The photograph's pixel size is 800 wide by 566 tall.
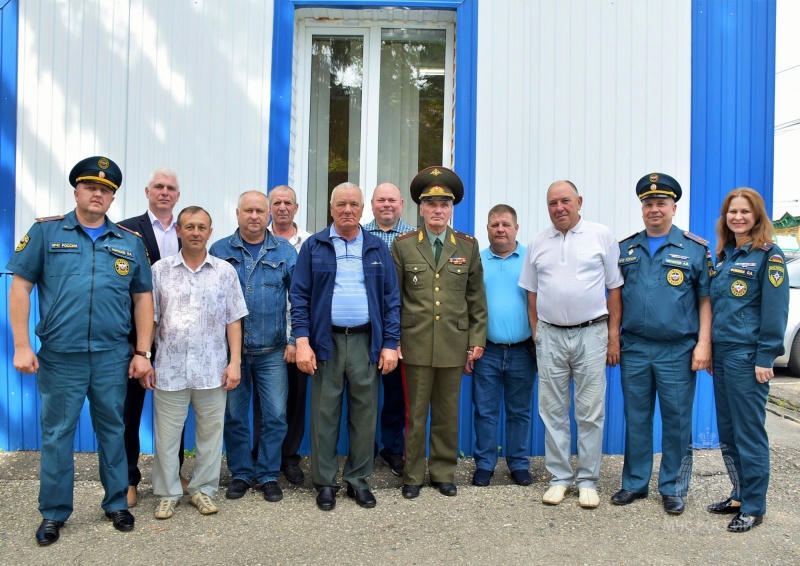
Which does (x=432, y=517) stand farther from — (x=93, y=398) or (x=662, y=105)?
(x=662, y=105)

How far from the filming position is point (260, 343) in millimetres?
3943

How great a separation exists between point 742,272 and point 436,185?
5.99 ft

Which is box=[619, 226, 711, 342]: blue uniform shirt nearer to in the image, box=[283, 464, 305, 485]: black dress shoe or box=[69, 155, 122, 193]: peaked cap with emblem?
box=[283, 464, 305, 485]: black dress shoe

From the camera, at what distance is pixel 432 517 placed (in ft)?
12.4

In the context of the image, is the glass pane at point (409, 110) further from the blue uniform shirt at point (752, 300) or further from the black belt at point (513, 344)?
the blue uniform shirt at point (752, 300)

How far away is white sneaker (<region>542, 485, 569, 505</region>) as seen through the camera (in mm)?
4008

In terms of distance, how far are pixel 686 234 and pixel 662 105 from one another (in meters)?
1.47

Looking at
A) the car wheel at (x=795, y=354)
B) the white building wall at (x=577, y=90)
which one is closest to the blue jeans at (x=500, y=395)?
the white building wall at (x=577, y=90)

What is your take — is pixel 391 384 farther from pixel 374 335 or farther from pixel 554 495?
pixel 554 495

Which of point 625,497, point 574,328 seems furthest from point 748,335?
point 625,497

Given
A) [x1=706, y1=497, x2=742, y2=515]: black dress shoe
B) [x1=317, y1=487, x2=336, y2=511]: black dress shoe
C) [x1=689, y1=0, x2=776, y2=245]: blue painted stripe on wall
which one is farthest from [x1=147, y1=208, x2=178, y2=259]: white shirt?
[x1=689, y1=0, x2=776, y2=245]: blue painted stripe on wall

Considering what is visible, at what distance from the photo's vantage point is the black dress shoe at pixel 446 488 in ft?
13.5

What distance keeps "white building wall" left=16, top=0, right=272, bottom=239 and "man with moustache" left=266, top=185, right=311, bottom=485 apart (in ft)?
2.35

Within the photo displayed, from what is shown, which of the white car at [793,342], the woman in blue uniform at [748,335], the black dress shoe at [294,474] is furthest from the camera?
the white car at [793,342]
